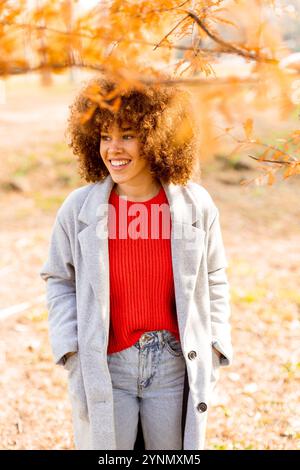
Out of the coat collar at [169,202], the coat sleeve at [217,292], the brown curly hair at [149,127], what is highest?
the brown curly hair at [149,127]

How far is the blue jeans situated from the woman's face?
63 cm

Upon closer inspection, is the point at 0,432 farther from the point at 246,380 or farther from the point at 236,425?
the point at 246,380

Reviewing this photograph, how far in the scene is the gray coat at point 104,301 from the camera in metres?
2.27

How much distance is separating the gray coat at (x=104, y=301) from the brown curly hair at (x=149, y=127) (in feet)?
0.30

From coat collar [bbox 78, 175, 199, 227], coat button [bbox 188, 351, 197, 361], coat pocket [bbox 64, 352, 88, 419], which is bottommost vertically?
coat pocket [bbox 64, 352, 88, 419]

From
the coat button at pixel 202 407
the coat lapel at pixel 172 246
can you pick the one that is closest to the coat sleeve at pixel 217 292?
the coat lapel at pixel 172 246

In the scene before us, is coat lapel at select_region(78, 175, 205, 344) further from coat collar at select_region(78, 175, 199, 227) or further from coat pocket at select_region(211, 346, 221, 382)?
coat pocket at select_region(211, 346, 221, 382)

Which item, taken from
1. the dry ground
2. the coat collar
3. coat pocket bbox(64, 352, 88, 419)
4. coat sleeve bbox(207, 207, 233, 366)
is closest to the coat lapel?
the coat collar

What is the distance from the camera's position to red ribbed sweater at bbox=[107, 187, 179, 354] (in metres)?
2.29

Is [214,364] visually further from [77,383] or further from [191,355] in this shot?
[77,383]

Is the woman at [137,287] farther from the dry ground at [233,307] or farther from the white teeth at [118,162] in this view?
the dry ground at [233,307]

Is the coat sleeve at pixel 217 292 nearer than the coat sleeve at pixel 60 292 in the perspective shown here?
No

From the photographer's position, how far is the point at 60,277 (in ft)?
7.95

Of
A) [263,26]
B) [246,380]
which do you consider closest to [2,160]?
[246,380]
